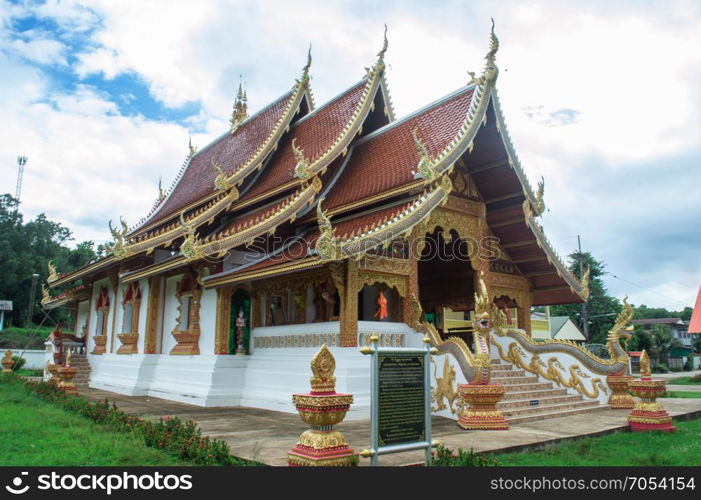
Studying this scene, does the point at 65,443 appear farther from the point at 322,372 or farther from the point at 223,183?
the point at 223,183

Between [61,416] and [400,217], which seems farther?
[400,217]

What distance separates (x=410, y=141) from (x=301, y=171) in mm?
2334

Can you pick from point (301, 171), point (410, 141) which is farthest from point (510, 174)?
point (301, 171)

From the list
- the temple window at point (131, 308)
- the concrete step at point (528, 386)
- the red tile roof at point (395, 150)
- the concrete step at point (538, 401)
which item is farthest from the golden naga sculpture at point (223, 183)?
the concrete step at point (538, 401)

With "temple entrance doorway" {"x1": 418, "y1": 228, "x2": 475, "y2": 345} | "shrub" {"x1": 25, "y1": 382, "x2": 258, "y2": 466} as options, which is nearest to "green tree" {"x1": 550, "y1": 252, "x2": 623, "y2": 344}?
"temple entrance doorway" {"x1": 418, "y1": 228, "x2": 475, "y2": 345}

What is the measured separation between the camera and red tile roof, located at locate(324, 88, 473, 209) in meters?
10.6

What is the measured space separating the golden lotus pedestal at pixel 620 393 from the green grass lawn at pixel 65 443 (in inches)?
315

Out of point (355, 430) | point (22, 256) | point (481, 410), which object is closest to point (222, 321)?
point (355, 430)

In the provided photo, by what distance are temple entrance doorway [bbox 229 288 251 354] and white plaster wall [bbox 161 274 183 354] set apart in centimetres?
214

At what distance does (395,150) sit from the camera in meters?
11.8

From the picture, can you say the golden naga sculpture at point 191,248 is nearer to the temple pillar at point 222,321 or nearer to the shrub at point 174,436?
the temple pillar at point 222,321

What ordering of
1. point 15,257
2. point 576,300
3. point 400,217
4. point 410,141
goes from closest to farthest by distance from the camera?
point 400,217
point 410,141
point 576,300
point 15,257

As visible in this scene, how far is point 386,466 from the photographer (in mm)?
4969
